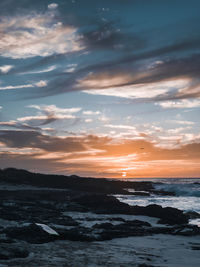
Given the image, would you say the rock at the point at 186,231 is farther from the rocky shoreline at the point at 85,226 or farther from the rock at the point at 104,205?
the rock at the point at 104,205

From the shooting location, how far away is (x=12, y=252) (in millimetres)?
9125

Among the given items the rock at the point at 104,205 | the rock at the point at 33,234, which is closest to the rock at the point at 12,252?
the rock at the point at 33,234

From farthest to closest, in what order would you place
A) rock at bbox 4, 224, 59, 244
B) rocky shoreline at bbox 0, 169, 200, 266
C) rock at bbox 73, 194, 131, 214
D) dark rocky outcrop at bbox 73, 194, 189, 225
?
rock at bbox 73, 194, 131, 214, dark rocky outcrop at bbox 73, 194, 189, 225, rock at bbox 4, 224, 59, 244, rocky shoreline at bbox 0, 169, 200, 266

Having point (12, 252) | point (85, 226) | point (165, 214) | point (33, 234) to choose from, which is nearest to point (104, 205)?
point (165, 214)

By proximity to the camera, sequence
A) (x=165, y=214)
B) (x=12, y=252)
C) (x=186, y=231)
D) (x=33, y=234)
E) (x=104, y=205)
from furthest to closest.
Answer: (x=104, y=205)
(x=165, y=214)
(x=186, y=231)
(x=33, y=234)
(x=12, y=252)

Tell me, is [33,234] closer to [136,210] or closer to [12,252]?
[12,252]

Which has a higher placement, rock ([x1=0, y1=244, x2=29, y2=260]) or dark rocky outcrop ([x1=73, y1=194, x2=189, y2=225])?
rock ([x1=0, y1=244, x2=29, y2=260])

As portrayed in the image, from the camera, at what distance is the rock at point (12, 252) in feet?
28.5

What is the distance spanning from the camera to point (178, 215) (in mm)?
20328

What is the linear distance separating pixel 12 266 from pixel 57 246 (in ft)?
10.5

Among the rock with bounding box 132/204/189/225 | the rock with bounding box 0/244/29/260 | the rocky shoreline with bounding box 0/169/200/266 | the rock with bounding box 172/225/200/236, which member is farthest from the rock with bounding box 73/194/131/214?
the rock with bounding box 0/244/29/260

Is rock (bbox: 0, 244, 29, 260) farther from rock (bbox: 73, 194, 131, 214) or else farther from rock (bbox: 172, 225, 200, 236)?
rock (bbox: 73, 194, 131, 214)

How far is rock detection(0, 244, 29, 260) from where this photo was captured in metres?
8.69

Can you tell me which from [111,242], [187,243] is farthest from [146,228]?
[111,242]
